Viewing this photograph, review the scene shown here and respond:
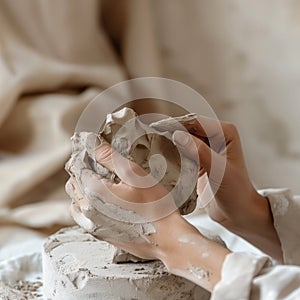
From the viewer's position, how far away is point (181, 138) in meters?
0.70

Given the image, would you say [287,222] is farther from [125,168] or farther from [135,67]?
[135,67]

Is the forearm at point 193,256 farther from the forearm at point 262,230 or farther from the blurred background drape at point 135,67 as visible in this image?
the blurred background drape at point 135,67

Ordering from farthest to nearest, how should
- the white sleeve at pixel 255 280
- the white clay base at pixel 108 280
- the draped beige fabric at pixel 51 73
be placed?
the draped beige fabric at pixel 51 73
the white clay base at pixel 108 280
the white sleeve at pixel 255 280

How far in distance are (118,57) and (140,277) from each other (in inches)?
31.4

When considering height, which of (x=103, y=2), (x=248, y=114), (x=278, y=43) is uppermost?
(x=103, y=2)

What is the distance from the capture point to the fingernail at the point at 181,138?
70 centimetres

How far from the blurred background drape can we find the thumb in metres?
0.48

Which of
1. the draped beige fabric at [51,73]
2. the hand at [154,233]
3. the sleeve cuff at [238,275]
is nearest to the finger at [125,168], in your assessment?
the hand at [154,233]

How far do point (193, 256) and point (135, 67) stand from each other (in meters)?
0.80

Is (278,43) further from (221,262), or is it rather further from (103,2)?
(221,262)

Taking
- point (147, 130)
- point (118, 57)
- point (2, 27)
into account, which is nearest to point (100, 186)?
point (147, 130)

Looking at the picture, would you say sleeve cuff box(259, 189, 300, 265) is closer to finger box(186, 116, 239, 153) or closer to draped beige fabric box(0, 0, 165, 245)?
finger box(186, 116, 239, 153)

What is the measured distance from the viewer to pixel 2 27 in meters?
1.28

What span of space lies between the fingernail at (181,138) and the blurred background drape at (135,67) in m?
0.49
